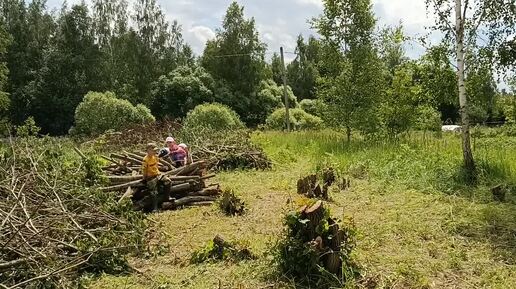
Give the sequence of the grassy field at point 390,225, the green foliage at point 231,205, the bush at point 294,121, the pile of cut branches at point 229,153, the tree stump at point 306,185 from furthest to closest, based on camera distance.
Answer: the bush at point 294,121 < the pile of cut branches at point 229,153 < the tree stump at point 306,185 < the green foliage at point 231,205 < the grassy field at point 390,225

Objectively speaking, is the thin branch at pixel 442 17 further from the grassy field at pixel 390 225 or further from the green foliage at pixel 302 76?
the green foliage at pixel 302 76

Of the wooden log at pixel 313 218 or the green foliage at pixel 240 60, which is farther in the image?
the green foliage at pixel 240 60

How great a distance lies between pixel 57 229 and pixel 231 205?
3.39m

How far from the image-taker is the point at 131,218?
6203 mm

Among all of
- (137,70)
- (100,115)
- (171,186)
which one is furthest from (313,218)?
(137,70)

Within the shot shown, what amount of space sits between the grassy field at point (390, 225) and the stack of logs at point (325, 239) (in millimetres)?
327

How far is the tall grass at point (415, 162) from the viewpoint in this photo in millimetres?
9320

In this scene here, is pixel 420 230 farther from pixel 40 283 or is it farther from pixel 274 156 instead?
pixel 274 156

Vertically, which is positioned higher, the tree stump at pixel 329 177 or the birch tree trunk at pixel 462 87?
the birch tree trunk at pixel 462 87

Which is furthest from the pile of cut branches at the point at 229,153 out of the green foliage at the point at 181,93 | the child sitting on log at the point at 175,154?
the green foliage at the point at 181,93

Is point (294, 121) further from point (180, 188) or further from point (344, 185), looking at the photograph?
point (180, 188)

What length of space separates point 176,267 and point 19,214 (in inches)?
69.6

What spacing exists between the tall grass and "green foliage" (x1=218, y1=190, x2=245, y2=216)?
3.37 m

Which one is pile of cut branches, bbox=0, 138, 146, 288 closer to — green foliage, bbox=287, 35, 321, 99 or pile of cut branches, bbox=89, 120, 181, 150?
pile of cut branches, bbox=89, 120, 181, 150
